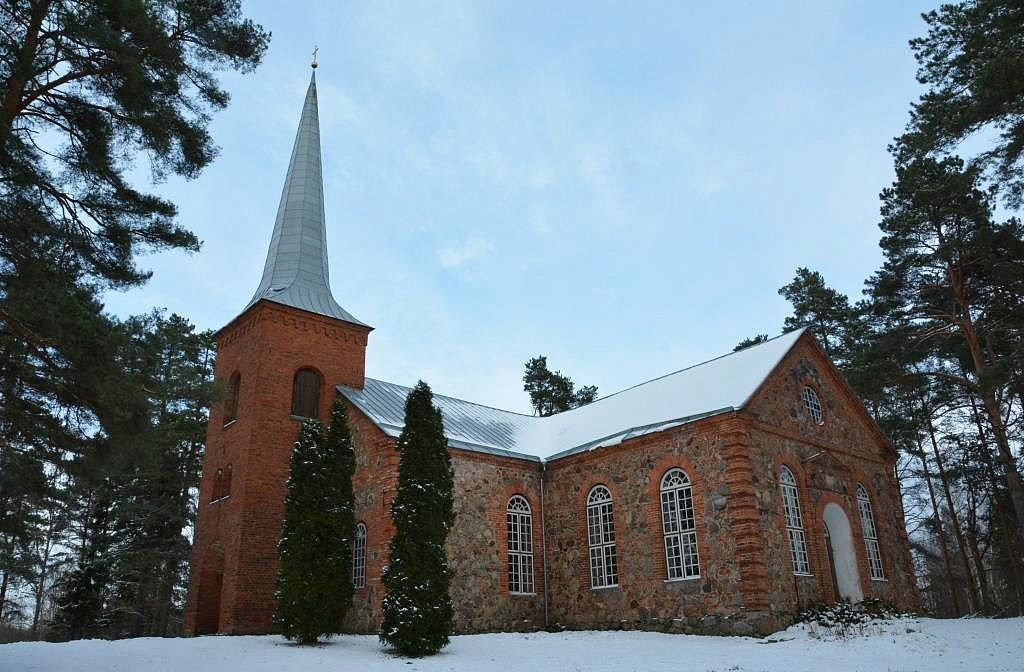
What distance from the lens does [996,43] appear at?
548 inches

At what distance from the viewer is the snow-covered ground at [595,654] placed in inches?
458

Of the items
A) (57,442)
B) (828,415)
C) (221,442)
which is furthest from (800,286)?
(57,442)

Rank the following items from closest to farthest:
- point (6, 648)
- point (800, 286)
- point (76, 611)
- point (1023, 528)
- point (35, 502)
A: point (35, 502) < point (6, 648) < point (1023, 528) < point (76, 611) < point (800, 286)

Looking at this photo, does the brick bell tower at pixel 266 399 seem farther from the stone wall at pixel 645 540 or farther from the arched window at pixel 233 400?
the stone wall at pixel 645 540

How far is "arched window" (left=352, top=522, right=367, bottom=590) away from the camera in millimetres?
19056

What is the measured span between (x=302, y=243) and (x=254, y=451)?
7931 mm

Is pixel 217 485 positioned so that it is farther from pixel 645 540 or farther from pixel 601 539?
pixel 645 540

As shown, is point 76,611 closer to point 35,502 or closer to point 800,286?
point 35,502

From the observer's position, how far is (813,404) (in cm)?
2073

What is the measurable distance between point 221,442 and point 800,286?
88.4 ft

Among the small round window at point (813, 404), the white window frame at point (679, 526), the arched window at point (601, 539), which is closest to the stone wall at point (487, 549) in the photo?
the arched window at point (601, 539)

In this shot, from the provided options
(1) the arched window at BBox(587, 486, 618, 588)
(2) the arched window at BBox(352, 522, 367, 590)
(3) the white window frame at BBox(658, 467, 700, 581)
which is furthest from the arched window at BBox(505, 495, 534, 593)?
(3) the white window frame at BBox(658, 467, 700, 581)

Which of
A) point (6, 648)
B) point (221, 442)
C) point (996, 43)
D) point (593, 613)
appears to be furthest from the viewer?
point (221, 442)

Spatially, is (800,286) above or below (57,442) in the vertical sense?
above
